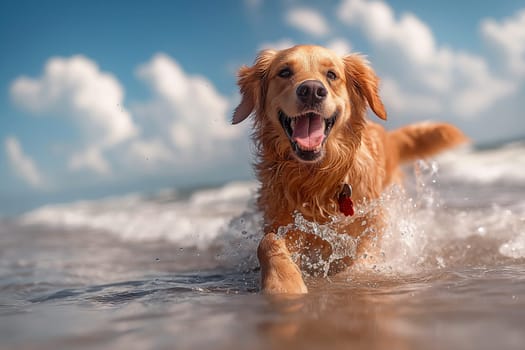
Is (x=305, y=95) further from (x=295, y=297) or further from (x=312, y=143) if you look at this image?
(x=295, y=297)

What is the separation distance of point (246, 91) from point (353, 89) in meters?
0.76

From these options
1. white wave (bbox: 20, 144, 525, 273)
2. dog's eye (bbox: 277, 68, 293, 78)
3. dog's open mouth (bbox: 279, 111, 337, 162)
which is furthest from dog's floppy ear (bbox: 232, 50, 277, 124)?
white wave (bbox: 20, 144, 525, 273)

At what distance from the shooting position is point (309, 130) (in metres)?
3.44

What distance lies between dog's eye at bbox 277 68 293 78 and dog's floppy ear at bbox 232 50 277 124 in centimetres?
27

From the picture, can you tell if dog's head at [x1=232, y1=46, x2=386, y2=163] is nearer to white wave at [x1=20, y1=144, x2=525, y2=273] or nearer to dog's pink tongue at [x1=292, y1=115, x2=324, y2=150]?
dog's pink tongue at [x1=292, y1=115, x2=324, y2=150]

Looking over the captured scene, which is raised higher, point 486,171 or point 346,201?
point 486,171

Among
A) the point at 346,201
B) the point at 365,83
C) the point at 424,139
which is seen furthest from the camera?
the point at 424,139

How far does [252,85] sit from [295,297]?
2.00 m

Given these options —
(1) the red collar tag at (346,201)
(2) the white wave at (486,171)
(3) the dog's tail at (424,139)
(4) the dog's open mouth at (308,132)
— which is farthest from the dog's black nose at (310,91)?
(2) the white wave at (486,171)

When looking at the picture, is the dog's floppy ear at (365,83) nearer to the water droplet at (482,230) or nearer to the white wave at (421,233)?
the white wave at (421,233)

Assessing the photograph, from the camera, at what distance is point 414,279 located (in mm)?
2816

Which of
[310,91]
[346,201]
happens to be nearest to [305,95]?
[310,91]

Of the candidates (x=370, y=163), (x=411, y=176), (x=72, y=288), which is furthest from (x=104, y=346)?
(x=411, y=176)

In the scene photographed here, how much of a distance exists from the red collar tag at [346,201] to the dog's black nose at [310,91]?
0.65 metres
